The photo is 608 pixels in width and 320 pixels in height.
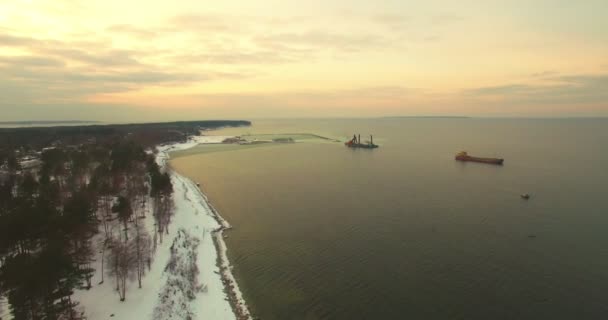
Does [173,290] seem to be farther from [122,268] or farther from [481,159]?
[481,159]

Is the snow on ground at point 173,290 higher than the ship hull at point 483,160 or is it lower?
lower

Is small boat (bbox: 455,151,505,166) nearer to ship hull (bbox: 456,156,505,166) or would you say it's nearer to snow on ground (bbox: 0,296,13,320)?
ship hull (bbox: 456,156,505,166)

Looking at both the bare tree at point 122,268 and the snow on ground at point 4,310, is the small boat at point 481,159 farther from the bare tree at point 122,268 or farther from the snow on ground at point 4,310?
the snow on ground at point 4,310

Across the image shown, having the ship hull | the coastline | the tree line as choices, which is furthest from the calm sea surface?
the ship hull

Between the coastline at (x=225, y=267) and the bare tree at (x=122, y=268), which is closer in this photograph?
the bare tree at (x=122, y=268)

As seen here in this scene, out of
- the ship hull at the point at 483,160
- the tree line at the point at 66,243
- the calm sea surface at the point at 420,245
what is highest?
the tree line at the point at 66,243

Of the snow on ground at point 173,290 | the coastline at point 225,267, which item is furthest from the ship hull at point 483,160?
the snow on ground at point 173,290

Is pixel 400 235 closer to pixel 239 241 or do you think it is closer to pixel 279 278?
pixel 279 278

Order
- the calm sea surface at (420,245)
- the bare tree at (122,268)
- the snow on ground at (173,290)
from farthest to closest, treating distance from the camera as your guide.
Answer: the calm sea surface at (420,245), the bare tree at (122,268), the snow on ground at (173,290)

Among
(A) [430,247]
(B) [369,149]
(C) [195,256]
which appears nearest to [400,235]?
(A) [430,247]
